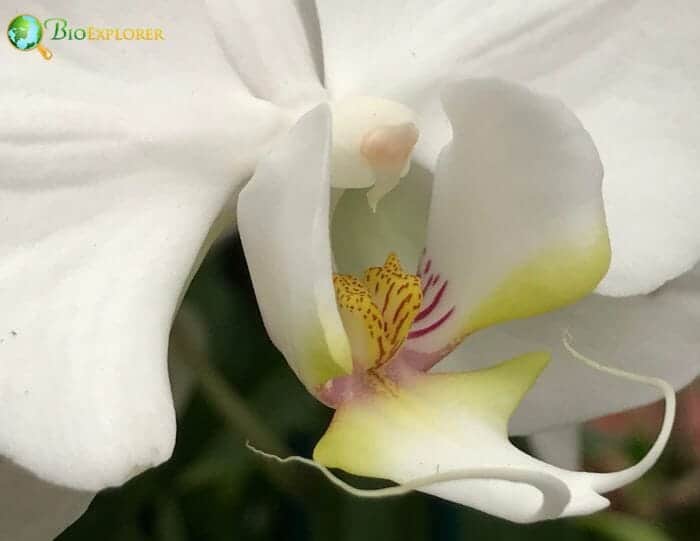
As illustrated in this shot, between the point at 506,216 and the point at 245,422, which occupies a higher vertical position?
the point at 506,216

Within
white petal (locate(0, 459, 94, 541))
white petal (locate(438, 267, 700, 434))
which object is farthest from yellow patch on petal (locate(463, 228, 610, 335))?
white petal (locate(0, 459, 94, 541))

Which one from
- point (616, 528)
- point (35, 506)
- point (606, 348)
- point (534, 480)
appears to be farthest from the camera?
point (616, 528)

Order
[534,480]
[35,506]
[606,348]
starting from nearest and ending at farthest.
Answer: [534,480]
[35,506]
[606,348]

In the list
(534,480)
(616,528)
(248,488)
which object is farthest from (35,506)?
(616,528)

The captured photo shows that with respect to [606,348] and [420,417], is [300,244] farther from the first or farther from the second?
[606,348]

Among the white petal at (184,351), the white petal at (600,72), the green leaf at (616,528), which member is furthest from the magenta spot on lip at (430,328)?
the green leaf at (616,528)

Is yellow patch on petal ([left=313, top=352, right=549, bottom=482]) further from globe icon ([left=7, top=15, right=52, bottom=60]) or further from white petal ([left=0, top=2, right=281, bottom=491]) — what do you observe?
globe icon ([left=7, top=15, right=52, bottom=60])

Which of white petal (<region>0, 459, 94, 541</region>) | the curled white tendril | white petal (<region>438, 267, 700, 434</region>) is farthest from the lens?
white petal (<region>438, 267, 700, 434</region>)
